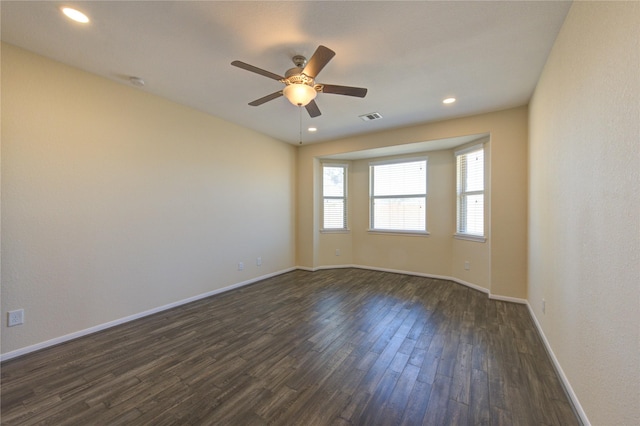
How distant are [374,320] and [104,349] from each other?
2774mm

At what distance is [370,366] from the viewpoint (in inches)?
83.5

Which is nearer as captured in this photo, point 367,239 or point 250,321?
point 250,321

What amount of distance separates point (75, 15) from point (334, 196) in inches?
180

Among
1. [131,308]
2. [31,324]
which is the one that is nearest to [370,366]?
[131,308]

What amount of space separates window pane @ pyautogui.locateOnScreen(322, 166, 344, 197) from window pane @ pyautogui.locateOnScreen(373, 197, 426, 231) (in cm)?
87

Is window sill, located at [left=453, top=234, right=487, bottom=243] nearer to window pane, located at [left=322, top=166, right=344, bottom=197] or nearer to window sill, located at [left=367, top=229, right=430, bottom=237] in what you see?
window sill, located at [left=367, top=229, right=430, bottom=237]

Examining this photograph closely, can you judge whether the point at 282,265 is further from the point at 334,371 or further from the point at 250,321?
the point at 334,371

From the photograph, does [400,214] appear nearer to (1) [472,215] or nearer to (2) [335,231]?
(1) [472,215]

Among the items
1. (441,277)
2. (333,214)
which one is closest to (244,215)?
(333,214)

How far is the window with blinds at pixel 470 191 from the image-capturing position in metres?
4.10

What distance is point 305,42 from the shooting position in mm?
2158

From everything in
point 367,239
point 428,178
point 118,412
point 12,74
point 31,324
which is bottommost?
point 118,412

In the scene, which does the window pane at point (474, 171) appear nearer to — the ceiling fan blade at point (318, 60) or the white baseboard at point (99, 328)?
the ceiling fan blade at point (318, 60)

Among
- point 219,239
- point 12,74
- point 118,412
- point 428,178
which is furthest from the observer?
point 428,178
